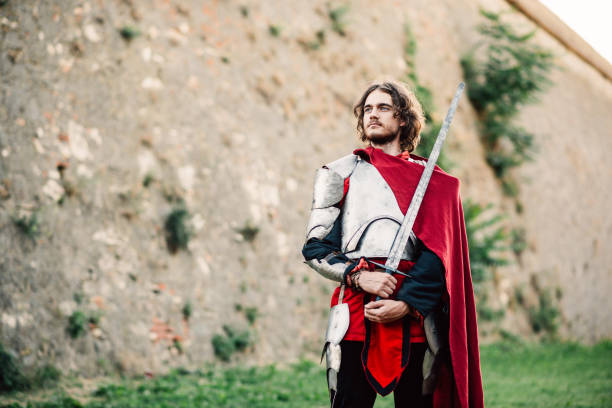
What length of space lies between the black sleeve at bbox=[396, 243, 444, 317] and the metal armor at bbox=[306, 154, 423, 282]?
0.28ft

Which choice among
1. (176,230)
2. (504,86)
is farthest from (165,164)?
(504,86)

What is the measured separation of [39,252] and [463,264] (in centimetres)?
421

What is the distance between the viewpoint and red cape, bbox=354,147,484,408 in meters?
2.56

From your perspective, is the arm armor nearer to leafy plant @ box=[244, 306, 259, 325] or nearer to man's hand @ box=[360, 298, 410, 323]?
man's hand @ box=[360, 298, 410, 323]

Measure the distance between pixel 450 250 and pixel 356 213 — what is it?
17.7 inches

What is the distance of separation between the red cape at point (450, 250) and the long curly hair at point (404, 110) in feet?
0.67

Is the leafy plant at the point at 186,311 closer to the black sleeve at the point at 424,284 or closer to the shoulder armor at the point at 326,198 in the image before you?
the shoulder armor at the point at 326,198

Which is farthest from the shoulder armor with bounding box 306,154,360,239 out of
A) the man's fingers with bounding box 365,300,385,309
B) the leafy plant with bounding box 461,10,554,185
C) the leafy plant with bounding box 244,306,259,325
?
the leafy plant with bounding box 461,10,554,185

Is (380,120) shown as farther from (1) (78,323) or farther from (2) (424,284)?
(1) (78,323)

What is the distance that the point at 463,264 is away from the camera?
2.76 metres

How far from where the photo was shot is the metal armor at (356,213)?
2.56m

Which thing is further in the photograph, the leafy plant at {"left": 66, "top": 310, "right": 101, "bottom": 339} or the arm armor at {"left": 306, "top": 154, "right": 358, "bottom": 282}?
the leafy plant at {"left": 66, "top": 310, "right": 101, "bottom": 339}

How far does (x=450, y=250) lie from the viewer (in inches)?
105

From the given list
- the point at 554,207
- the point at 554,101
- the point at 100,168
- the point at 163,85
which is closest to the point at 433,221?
the point at 100,168
